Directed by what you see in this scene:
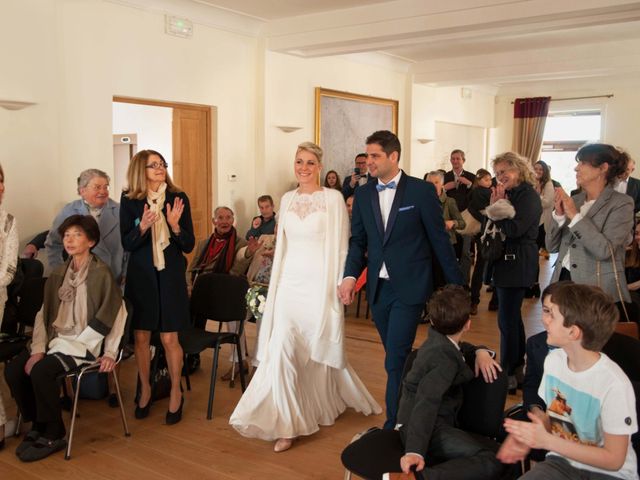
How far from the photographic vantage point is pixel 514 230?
4273mm

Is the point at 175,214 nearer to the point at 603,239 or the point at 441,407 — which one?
the point at 441,407

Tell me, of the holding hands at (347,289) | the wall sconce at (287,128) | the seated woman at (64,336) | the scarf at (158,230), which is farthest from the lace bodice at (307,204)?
the wall sconce at (287,128)

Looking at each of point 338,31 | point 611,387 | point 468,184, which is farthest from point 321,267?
point 468,184

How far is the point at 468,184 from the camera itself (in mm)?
8906

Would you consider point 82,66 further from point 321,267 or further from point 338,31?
point 321,267

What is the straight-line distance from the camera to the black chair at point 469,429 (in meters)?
2.38

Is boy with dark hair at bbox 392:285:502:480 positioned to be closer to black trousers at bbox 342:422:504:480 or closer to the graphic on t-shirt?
black trousers at bbox 342:422:504:480

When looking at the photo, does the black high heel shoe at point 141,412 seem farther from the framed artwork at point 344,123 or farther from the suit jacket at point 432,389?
the framed artwork at point 344,123

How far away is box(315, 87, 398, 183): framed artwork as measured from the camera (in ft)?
31.1

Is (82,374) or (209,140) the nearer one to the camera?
(82,374)

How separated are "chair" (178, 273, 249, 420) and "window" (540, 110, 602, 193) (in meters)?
11.7

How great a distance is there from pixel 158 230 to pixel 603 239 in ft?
8.12

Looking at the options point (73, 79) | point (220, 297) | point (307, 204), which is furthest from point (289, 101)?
point (307, 204)

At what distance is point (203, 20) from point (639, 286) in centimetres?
547
